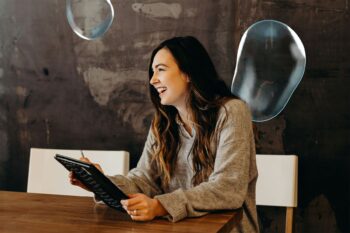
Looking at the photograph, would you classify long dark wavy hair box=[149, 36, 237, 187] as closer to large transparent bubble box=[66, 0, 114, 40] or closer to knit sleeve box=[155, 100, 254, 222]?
knit sleeve box=[155, 100, 254, 222]

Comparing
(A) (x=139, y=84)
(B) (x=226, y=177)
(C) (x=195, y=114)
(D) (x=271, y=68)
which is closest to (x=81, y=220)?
(B) (x=226, y=177)

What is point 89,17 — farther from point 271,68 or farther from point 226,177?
point 226,177

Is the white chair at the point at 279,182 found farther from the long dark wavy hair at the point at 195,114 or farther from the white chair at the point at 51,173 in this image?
the white chair at the point at 51,173

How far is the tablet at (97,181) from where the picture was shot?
50.0 inches

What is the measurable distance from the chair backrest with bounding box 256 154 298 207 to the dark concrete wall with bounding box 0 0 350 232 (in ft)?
0.86

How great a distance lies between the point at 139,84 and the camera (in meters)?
2.87

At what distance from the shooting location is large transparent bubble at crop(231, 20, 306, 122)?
2.34 m

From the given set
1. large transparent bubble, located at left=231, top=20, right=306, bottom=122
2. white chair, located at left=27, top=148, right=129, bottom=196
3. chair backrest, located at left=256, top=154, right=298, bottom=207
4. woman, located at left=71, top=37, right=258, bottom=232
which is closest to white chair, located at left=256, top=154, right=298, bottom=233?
chair backrest, located at left=256, top=154, right=298, bottom=207

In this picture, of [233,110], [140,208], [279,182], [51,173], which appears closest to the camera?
[140,208]

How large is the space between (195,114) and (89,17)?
128cm

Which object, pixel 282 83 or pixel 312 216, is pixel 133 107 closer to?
pixel 282 83

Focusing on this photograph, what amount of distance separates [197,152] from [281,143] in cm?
103

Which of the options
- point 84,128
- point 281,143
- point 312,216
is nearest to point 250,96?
point 281,143

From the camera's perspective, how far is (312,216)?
8.37ft
